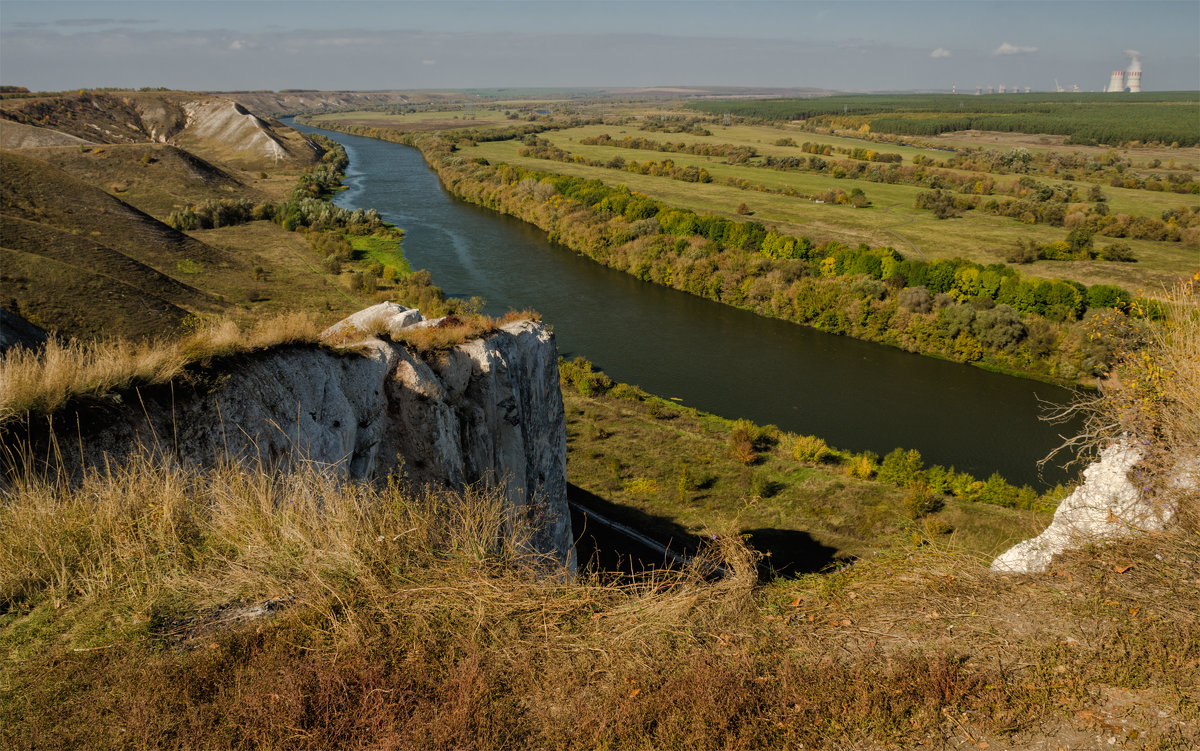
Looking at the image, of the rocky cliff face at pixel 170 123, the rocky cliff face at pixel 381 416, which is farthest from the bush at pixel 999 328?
the rocky cliff face at pixel 170 123

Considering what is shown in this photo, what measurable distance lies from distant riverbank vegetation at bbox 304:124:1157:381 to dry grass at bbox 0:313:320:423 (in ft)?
97.7

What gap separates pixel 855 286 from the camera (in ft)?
141

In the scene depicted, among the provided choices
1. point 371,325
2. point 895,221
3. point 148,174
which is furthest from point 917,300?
point 148,174

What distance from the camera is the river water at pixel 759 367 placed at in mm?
30172

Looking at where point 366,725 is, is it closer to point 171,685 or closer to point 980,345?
point 171,685

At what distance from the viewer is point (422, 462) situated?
1077 cm

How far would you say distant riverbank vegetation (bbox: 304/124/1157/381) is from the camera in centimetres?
3650

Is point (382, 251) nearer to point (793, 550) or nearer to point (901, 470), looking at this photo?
point (901, 470)

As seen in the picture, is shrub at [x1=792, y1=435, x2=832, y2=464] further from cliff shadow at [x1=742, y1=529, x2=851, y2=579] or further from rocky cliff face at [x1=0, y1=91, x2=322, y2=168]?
rocky cliff face at [x1=0, y1=91, x2=322, y2=168]

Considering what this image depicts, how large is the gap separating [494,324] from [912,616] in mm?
10157

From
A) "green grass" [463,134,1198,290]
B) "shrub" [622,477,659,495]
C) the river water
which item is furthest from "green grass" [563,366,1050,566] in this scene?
"green grass" [463,134,1198,290]

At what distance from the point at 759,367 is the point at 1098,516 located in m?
30.0

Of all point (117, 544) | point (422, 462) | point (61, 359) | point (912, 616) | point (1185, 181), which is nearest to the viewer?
point (117, 544)

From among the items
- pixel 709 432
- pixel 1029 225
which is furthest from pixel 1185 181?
pixel 709 432
